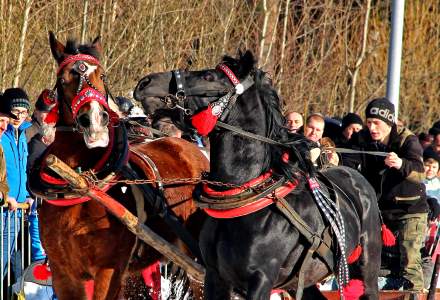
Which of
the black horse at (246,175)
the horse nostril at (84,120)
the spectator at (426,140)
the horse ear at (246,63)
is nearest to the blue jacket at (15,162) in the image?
the horse nostril at (84,120)

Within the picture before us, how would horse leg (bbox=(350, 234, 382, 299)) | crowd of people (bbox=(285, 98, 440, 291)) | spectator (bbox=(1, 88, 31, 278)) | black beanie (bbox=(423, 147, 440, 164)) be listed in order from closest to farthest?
horse leg (bbox=(350, 234, 382, 299)) < crowd of people (bbox=(285, 98, 440, 291)) < spectator (bbox=(1, 88, 31, 278)) < black beanie (bbox=(423, 147, 440, 164))

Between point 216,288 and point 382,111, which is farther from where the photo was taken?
point 382,111

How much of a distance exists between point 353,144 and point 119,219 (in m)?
3.05

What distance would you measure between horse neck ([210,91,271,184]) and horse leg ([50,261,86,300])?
1311mm

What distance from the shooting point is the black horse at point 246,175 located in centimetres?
692

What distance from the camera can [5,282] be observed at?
9.84 meters

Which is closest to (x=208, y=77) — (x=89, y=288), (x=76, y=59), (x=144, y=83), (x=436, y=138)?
(x=144, y=83)

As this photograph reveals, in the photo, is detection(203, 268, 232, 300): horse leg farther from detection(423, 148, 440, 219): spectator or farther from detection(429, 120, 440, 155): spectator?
detection(429, 120, 440, 155): spectator

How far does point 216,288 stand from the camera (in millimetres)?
7125

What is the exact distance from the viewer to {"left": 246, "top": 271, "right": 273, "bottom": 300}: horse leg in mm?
6887

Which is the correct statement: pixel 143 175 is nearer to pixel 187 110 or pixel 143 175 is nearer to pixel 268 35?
pixel 187 110

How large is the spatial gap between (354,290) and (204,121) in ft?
6.77

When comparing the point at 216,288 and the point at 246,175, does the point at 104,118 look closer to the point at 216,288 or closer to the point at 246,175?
the point at 246,175

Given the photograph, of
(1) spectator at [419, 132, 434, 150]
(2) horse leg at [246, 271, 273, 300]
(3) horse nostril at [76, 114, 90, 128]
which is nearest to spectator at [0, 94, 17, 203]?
(3) horse nostril at [76, 114, 90, 128]
